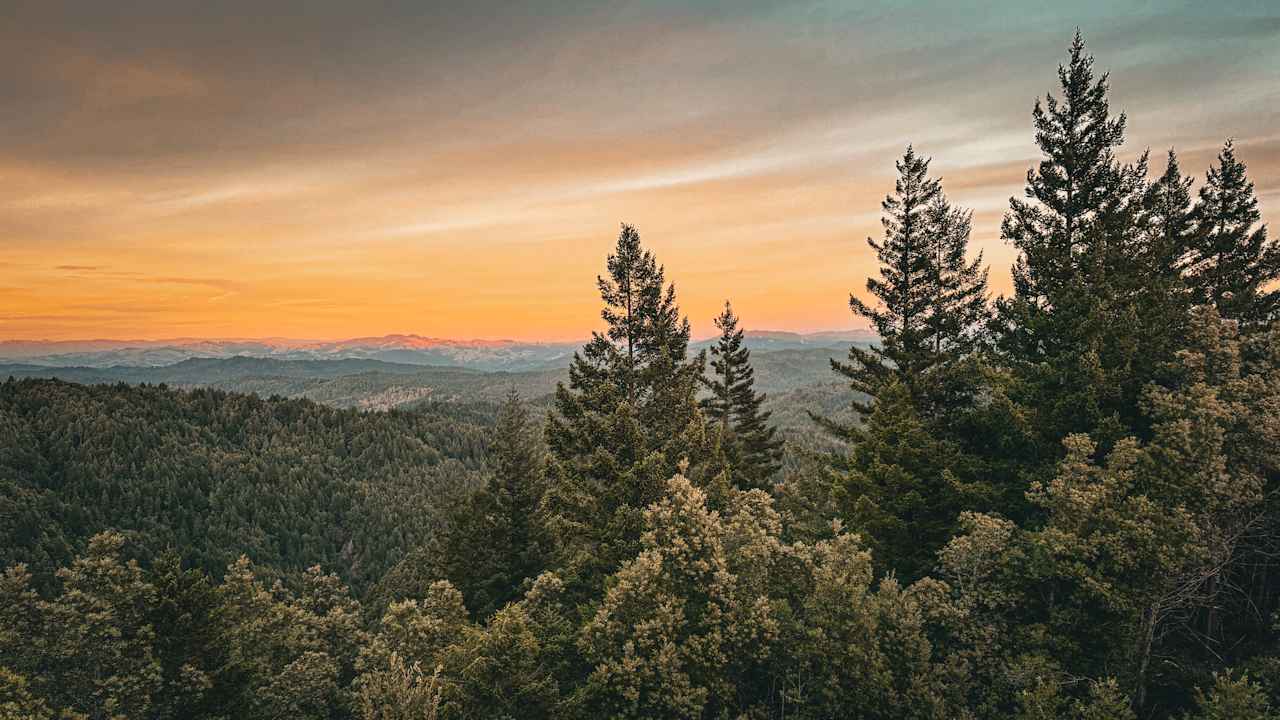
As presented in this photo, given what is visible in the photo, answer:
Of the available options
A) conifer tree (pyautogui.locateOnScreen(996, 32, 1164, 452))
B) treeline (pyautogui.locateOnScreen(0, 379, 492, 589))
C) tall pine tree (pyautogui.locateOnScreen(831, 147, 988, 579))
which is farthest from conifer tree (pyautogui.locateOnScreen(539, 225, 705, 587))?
treeline (pyautogui.locateOnScreen(0, 379, 492, 589))

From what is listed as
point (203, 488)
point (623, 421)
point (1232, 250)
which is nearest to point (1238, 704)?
point (623, 421)

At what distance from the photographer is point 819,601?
51.8 ft

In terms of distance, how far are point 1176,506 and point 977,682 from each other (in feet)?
21.7

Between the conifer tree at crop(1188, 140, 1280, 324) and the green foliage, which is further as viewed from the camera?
the conifer tree at crop(1188, 140, 1280, 324)

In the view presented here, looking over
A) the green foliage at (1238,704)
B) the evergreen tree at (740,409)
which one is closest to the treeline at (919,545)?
the green foliage at (1238,704)

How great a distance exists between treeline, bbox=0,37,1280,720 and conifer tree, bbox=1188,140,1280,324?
0.14 meters

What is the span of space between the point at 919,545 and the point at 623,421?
1270cm

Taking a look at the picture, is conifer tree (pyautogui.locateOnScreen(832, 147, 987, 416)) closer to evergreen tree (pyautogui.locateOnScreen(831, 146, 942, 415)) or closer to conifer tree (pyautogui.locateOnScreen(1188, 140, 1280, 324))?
evergreen tree (pyautogui.locateOnScreen(831, 146, 942, 415))

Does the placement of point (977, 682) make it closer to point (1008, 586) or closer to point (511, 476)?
point (1008, 586)

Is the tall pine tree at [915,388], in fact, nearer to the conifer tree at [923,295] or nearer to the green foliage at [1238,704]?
the conifer tree at [923,295]

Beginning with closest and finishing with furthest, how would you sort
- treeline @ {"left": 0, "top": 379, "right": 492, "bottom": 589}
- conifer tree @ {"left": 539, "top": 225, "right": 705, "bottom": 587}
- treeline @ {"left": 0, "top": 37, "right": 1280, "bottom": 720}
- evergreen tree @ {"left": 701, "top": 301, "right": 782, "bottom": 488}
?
treeline @ {"left": 0, "top": 37, "right": 1280, "bottom": 720} → conifer tree @ {"left": 539, "top": 225, "right": 705, "bottom": 587} → evergreen tree @ {"left": 701, "top": 301, "right": 782, "bottom": 488} → treeline @ {"left": 0, "top": 379, "right": 492, "bottom": 589}

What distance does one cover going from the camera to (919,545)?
21.5 metres

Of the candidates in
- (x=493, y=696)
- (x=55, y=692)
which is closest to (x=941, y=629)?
(x=493, y=696)

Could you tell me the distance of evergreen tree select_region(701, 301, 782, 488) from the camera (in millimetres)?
40500
